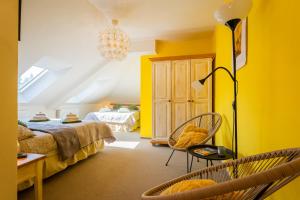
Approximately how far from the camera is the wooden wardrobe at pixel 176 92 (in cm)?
380

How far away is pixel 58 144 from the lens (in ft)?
7.91

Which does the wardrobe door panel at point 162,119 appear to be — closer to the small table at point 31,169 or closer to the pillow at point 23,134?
the pillow at point 23,134

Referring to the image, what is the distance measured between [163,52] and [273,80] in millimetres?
3473

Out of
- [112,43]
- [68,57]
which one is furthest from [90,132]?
[68,57]

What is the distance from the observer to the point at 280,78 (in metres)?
1.05

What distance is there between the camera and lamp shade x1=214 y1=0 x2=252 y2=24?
1.29 m

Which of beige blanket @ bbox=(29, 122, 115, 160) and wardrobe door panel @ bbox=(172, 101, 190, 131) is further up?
wardrobe door panel @ bbox=(172, 101, 190, 131)

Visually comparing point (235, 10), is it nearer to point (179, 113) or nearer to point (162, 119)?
point (179, 113)

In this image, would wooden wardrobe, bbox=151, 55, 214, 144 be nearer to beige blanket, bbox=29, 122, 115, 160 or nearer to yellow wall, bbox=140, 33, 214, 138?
yellow wall, bbox=140, 33, 214, 138

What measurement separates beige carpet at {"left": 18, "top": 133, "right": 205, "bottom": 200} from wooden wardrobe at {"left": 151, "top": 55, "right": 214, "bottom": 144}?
0.71 metres

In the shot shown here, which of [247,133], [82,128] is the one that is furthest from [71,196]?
[247,133]

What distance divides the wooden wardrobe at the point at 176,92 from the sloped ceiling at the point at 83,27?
2.17 feet

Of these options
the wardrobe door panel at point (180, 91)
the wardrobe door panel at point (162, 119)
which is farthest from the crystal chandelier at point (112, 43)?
the wardrobe door panel at point (162, 119)

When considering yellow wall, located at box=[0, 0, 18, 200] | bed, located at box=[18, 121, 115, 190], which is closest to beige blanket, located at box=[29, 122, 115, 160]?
bed, located at box=[18, 121, 115, 190]
